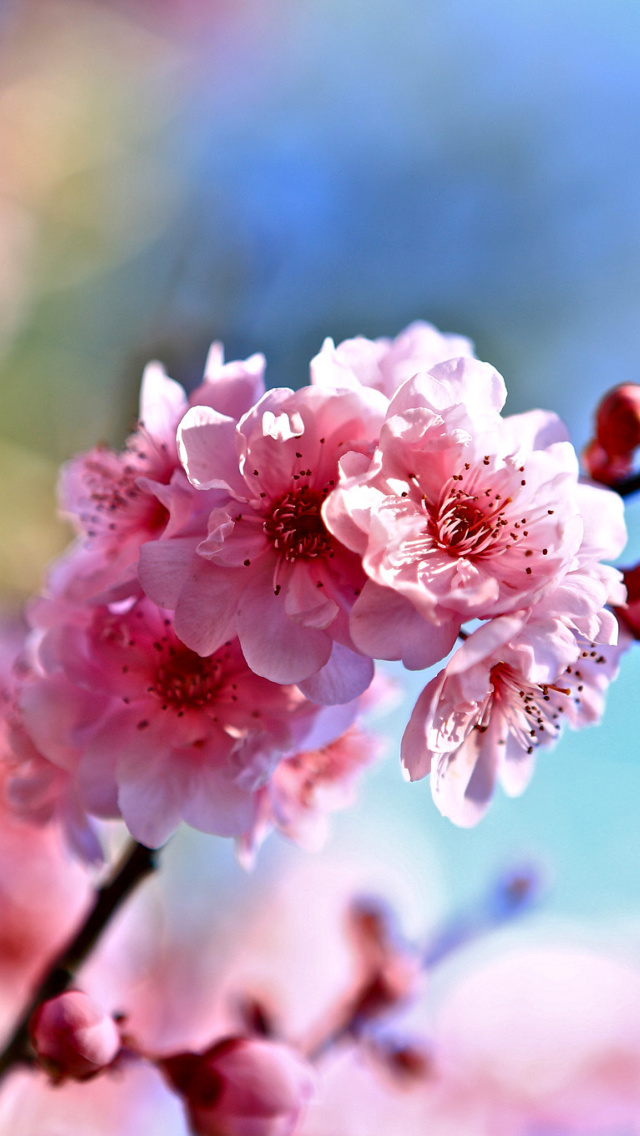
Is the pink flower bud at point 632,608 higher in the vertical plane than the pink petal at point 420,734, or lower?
higher

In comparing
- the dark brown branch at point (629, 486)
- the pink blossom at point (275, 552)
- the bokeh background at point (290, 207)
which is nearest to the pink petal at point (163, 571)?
the pink blossom at point (275, 552)

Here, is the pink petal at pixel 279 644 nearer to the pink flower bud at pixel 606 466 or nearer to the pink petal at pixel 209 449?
the pink petal at pixel 209 449

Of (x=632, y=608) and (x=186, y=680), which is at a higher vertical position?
(x=632, y=608)

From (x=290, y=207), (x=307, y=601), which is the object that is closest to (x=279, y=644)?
(x=307, y=601)

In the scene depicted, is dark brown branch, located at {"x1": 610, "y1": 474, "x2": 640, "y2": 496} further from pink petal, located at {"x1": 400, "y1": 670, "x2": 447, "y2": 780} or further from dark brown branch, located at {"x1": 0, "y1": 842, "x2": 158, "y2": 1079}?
dark brown branch, located at {"x1": 0, "y1": 842, "x2": 158, "y2": 1079}

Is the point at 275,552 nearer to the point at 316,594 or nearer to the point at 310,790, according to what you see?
the point at 316,594

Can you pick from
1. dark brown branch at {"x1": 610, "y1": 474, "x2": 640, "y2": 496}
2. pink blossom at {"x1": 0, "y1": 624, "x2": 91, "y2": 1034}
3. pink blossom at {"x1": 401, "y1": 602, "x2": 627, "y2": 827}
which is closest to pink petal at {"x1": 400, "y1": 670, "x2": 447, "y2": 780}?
pink blossom at {"x1": 401, "y1": 602, "x2": 627, "y2": 827}

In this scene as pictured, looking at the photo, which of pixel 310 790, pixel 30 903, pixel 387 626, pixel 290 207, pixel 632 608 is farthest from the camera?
Result: pixel 290 207
